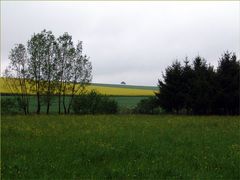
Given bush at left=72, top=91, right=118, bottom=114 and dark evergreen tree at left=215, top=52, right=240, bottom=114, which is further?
bush at left=72, top=91, right=118, bottom=114

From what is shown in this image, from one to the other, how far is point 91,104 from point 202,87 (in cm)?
1568

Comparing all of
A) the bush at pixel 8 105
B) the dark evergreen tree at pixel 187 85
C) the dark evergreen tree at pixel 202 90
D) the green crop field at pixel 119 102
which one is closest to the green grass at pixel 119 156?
the dark evergreen tree at pixel 202 90

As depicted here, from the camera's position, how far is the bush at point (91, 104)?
5969 centimetres

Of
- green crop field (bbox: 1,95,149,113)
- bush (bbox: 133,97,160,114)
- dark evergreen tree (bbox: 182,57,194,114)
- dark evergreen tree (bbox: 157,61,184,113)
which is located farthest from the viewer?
green crop field (bbox: 1,95,149,113)

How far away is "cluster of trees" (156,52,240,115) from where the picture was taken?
5444cm

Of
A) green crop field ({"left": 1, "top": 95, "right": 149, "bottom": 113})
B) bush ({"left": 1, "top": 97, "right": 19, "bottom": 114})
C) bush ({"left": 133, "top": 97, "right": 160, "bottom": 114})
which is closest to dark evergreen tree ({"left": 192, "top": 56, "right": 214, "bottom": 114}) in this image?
bush ({"left": 133, "top": 97, "right": 160, "bottom": 114})

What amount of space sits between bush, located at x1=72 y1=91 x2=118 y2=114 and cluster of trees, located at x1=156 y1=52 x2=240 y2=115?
7.68m

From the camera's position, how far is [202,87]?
5459 cm

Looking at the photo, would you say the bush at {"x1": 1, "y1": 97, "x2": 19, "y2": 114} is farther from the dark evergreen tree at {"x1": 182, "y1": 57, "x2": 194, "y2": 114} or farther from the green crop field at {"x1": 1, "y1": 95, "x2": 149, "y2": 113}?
the dark evergreen tree at {"x1": 182, "y1": 57, "x2": 194, "y2": 114}

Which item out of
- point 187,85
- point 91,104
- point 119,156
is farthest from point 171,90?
point 119,156

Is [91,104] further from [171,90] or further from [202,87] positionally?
[202,87]

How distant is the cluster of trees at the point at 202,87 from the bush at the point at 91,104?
768cm

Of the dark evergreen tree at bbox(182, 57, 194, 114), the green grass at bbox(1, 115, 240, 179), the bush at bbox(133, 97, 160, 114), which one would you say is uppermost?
the dark evergreen tree at bbox(182, 57, 194, 114)

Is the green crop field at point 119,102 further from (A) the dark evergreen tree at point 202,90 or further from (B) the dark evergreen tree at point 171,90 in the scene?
(A) the dark evergreen tree at point 202,90
